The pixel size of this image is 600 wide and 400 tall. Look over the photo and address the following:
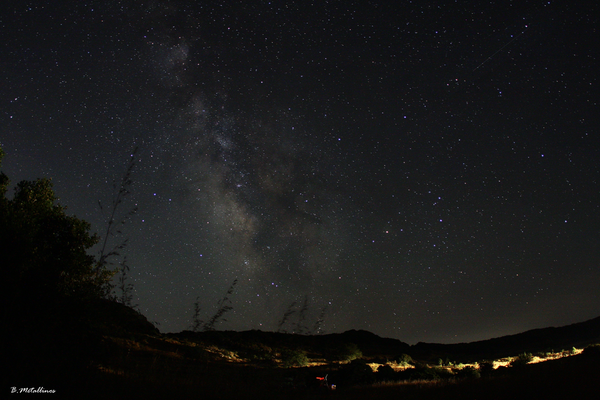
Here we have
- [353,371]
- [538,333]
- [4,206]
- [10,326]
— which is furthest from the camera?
[538,333]

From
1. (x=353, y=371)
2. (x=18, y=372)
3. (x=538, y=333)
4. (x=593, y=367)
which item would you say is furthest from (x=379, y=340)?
(x=18, y=372)

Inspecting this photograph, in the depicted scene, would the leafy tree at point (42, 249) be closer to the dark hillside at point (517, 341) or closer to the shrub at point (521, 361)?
the shrub at point (521, 361)

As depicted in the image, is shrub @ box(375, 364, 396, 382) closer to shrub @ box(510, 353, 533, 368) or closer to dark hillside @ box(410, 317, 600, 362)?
shrub @ box(510, 353, 533, 368)

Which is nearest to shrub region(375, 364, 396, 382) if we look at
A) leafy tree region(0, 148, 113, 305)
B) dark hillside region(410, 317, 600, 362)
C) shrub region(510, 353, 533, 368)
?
shrub region(510, 353, 533, 368)

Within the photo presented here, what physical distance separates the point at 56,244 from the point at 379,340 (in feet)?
287

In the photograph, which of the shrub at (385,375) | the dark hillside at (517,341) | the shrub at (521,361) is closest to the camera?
the shrub at (385,375)

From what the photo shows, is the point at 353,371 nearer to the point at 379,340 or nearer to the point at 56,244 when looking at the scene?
the point at 56,244

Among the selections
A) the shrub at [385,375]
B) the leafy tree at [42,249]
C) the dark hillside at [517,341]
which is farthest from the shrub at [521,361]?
the dark hillside at [517,341]

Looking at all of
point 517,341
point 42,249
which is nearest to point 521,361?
point 42,249

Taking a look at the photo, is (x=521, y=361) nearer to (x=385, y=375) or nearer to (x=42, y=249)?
(x=385, y=375)

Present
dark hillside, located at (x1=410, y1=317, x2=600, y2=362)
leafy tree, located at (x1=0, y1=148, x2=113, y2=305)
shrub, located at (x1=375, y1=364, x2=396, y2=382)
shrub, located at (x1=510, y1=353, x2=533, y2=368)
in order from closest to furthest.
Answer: leafy tree, located at (x1=0, y1=148, x2=113, y2=305) → shrub, located at (x1=375, y1=364, x2=396, y2=382) → shrub, located at (x1=510, y1=353, x2=533, y2=368) → dark hillside, located at (x1=410, y1=317, x2=600, y2=362)

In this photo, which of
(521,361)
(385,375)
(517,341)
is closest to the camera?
(385,375)

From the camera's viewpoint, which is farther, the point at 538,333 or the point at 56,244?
the point at 538,333

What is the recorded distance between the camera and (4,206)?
10156 mm
